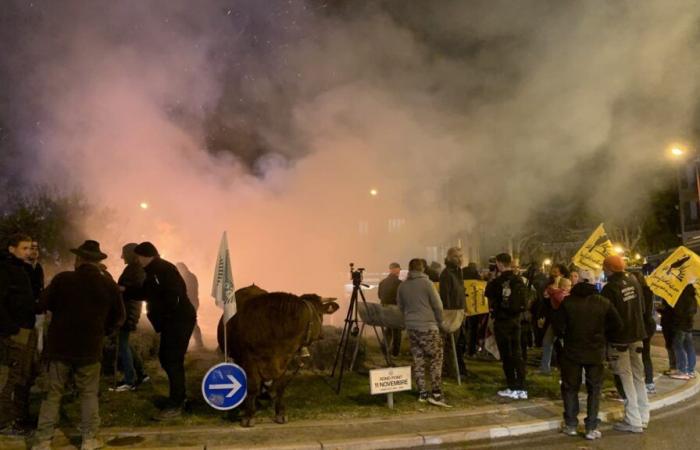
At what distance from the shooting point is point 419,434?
5.17 m

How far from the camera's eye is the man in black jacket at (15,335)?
4.81 m

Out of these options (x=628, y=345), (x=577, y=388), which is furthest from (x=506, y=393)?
(x=628, y=345)

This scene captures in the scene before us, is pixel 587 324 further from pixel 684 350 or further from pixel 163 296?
pixel 163 296

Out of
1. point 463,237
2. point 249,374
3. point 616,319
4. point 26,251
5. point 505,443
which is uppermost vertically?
point 463,237

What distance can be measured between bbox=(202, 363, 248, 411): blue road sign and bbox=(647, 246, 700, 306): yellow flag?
607 centimetres

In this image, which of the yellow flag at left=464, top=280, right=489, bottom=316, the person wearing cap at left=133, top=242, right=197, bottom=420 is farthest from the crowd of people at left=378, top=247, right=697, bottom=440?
the person wearing cap at left=133, top=242, right=197, bottom=420

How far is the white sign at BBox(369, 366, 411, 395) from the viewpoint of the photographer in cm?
580

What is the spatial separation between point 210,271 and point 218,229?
1.43 m

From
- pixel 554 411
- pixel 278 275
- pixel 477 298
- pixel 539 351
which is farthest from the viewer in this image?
pixel 278 275

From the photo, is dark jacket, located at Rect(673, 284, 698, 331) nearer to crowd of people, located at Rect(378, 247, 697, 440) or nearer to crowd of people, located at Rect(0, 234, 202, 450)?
crowd of people, located at Rect(378, 247, 697, 440)

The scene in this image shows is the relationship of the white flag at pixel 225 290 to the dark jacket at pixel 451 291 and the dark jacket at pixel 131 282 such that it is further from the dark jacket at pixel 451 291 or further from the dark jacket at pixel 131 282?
the dark jacket at pixel 451 291

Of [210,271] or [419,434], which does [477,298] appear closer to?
[419,434]

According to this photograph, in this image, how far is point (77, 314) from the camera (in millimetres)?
4527

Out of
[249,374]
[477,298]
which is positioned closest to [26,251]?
[249,374]
